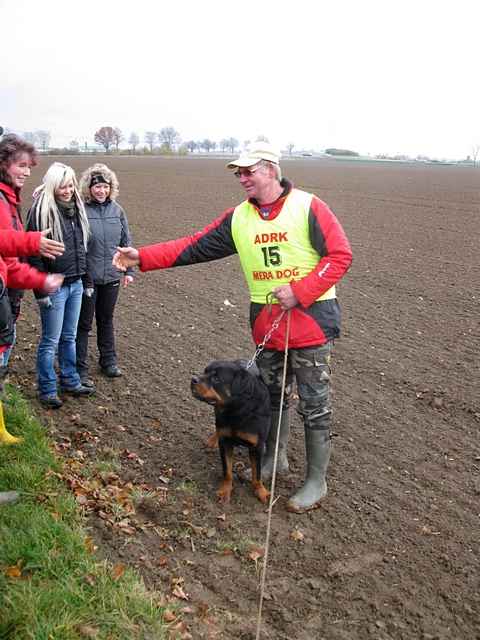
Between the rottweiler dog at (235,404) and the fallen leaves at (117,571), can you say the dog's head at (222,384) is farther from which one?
the fallen leaves at (117,571)

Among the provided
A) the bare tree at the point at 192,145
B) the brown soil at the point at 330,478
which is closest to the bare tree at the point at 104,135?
the bare tree at the point at 192,145

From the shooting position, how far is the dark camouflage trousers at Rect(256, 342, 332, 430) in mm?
4496

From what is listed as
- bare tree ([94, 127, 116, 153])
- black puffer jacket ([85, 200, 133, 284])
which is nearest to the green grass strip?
black puffer jacket ([85, 200, 133, 284])

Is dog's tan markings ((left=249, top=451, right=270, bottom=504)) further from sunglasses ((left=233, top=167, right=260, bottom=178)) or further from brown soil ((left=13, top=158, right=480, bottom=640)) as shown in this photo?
sunglasses ((left=233, top=167, right=260, bottom=178))

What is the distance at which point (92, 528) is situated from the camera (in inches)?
163

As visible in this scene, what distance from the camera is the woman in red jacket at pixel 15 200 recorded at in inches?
181

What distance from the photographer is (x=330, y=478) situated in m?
5.09

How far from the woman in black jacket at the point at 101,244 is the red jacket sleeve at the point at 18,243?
1.50 meters

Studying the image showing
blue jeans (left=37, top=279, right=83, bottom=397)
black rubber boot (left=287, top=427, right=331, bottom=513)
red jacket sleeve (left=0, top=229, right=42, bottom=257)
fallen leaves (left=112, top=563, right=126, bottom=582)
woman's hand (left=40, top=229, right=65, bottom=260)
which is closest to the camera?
fallen leaves (left=112, top=563, right=126, bottom=582)

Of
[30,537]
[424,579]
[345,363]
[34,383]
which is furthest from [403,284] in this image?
[30,537]

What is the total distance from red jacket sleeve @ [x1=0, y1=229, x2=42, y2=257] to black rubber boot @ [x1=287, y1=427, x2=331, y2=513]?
2459 mm

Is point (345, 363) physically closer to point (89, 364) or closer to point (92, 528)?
point (89, 364)

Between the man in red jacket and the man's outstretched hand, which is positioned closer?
the man in red jacket

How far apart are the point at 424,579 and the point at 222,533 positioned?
1385 millimetres
